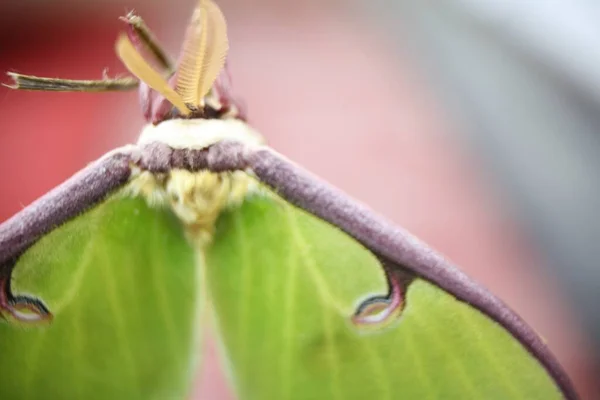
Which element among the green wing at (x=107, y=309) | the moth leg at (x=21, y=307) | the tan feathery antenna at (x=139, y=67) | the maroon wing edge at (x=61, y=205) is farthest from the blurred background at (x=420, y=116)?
the tan feathery antenna at (x=139, y=67)

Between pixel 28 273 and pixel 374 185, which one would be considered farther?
pixel 374 185

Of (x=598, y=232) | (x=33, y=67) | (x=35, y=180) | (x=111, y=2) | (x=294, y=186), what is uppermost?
(x=111, y=2)

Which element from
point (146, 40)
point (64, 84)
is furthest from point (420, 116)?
point (64, 84)

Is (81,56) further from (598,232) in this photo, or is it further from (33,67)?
(598,232)

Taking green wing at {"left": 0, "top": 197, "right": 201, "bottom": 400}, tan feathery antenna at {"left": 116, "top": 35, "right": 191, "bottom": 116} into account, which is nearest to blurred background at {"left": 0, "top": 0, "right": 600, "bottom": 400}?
green wing at {"left": 0, "top": 197, "right": 201, "bottom": 400}

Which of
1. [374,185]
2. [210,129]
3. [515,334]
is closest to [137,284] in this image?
[210,129]

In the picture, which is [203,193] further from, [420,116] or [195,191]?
[420,116]
